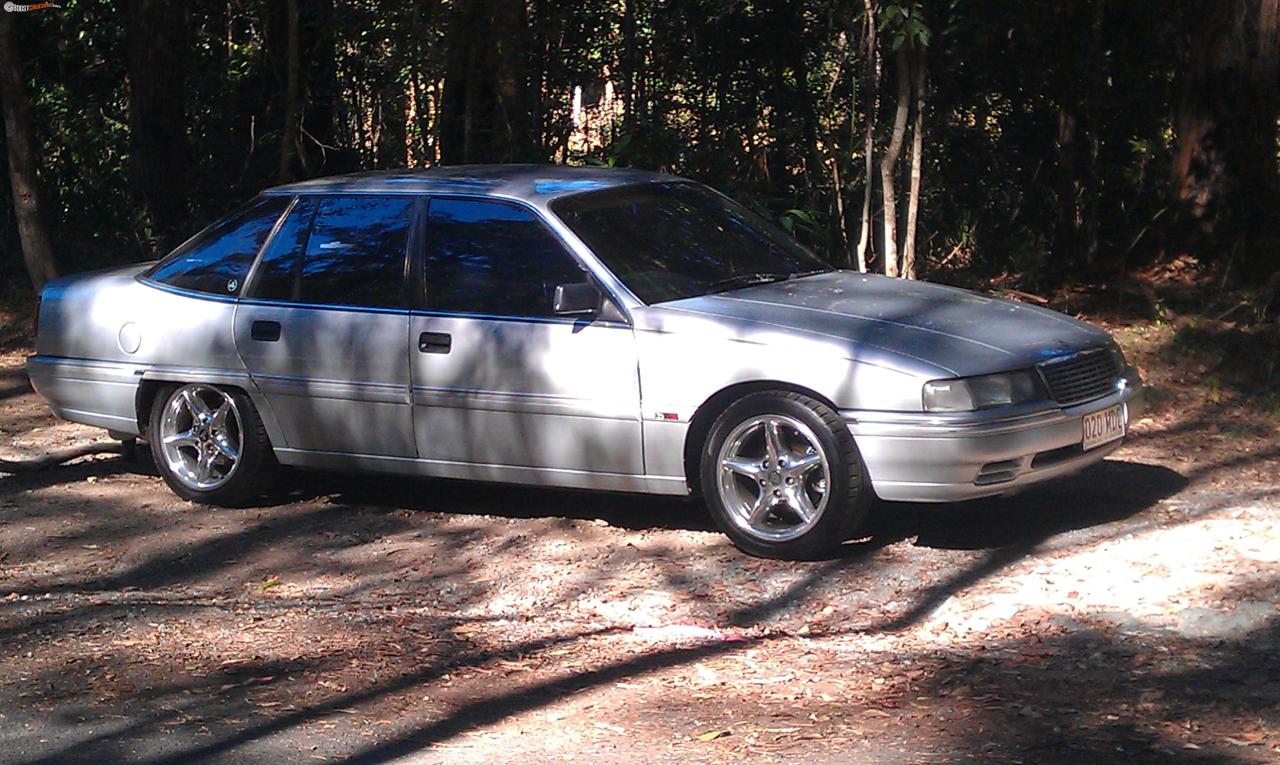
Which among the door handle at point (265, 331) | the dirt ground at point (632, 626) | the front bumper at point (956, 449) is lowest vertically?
the dirt ground at point (632, 626)

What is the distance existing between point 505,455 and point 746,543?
48.2 inches

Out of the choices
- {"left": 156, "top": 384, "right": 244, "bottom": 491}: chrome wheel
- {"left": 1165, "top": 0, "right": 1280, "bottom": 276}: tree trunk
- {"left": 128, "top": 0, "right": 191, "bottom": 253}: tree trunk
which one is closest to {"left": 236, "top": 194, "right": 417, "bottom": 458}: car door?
{"left": 156, "top": 384, "right": 244, "bottom": 491}: chrome wheel

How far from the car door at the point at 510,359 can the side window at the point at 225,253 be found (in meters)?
1.03

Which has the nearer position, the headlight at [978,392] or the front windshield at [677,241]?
the headlight at [978,392]

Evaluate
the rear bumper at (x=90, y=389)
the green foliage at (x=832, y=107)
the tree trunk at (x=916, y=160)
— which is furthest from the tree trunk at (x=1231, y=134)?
the rear bumper at (x=90, y=389)

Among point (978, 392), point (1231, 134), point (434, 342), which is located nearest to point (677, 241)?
point (434, 342)

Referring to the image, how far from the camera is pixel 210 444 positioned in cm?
838

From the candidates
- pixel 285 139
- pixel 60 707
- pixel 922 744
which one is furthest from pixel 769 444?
pixel 285 139

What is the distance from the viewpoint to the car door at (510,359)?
718 cm

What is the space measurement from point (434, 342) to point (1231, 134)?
24.1 ft

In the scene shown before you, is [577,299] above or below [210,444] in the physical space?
above

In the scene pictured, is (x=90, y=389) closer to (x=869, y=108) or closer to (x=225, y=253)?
(x=225, y=253)

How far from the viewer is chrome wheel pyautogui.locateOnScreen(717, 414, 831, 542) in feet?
22.4
